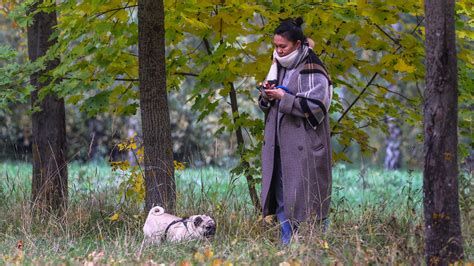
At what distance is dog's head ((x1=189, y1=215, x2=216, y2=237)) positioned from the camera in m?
6.64

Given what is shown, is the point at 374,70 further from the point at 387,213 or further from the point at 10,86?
the point at 10,86

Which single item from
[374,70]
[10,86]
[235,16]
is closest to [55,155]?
[10,86]

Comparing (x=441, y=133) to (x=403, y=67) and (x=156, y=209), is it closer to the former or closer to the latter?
(x=403, y=67)

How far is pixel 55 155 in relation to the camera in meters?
8.60

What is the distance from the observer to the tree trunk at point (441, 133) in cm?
524

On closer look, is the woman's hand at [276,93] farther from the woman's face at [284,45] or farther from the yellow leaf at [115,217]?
the yellow leaf at [115,217]

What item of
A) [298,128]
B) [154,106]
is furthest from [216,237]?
[154,106]

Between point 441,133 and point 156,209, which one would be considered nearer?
point 441,133

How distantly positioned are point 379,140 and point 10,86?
26152mm

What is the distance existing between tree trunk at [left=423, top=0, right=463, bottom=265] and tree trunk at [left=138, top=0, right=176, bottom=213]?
2565 mm

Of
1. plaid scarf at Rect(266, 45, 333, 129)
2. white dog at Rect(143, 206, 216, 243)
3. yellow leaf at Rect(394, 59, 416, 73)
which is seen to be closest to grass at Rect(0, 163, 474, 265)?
white dog at Rect(143, 206, 216, 243)

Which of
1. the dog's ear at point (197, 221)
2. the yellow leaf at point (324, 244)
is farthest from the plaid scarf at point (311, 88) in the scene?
the dog's ear at point (197, 221)

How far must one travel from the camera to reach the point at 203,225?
666cm

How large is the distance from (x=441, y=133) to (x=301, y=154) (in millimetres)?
1533
